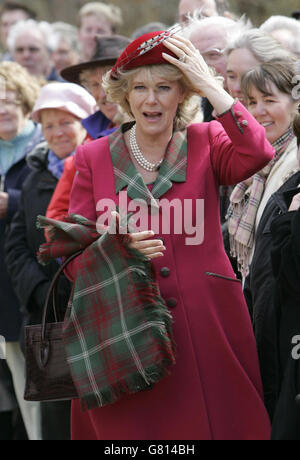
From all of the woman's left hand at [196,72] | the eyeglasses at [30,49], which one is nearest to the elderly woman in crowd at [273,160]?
the woman's left hand at [196,72]

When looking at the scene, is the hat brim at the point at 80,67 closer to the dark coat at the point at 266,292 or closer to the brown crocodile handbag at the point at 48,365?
the dark coat at the point at 266,292

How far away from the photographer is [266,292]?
3.96m

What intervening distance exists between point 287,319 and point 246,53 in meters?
1.87

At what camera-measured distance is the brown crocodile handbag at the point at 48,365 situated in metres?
3.75

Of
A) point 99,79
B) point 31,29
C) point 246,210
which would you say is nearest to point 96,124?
point 99,79

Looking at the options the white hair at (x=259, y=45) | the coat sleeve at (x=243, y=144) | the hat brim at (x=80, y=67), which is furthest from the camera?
the hat brim at (x=80, y=67)

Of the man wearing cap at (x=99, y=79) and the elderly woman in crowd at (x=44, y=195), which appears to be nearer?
the elderly woman in crowd at (x=44, y=195)

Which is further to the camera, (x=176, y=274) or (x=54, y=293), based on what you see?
(x=54, y=293)

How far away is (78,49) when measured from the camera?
947 centimetres

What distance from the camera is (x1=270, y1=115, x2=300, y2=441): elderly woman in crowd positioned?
11.2ft

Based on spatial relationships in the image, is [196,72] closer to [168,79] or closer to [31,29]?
[168,79]

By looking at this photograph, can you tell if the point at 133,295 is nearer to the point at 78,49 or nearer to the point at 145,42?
the point at 145,42

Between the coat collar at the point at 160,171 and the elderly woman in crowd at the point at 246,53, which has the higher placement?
the elderly woman in crowd at the point at 246,53

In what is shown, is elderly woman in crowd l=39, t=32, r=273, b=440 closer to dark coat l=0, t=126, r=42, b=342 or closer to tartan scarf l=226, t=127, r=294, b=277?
tartan scarf l=226, t=127, r=294, b=277
